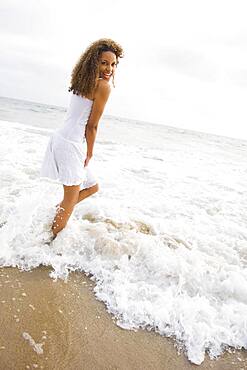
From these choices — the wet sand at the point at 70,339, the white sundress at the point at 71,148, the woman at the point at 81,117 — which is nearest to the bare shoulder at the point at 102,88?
the woman at the point at 81,117

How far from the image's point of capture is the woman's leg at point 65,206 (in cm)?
324

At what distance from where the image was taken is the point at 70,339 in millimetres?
2219

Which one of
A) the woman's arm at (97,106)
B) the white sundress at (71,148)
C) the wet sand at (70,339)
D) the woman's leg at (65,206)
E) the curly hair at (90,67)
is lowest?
the wet sand at (70,339)

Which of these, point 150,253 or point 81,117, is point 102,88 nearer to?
point 81,117


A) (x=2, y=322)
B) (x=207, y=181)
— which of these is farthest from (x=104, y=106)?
(x=207, y=181)

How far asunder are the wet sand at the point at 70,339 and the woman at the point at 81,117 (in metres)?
1.03

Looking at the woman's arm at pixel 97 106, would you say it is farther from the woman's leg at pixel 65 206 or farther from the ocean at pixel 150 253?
the ocean at pixel 150 253

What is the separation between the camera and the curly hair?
9.15 feet

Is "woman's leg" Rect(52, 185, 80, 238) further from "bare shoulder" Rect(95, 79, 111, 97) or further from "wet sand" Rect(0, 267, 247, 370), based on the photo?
"bare shoulder" Rect(95, 79, 111, 97)

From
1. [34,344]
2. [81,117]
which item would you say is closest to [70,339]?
[34,344]

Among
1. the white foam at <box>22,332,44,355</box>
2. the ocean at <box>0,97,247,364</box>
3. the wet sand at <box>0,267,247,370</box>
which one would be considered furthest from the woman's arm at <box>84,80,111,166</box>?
the white foam at <box>22,332,44,355</box>

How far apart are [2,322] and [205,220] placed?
3500mm

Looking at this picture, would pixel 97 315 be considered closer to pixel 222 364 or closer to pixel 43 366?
pixel 43 366

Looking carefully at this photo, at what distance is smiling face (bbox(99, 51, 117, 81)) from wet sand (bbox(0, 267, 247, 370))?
6.28 feet
